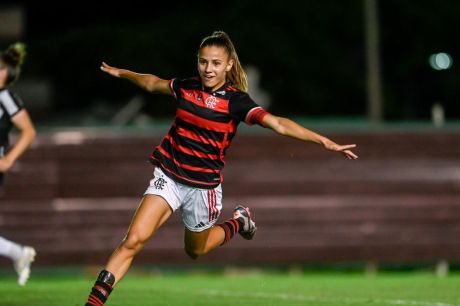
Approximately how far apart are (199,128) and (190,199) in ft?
2.24

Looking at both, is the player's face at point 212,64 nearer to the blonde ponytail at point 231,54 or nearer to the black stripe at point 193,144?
the blonde ponytail at point 231,54

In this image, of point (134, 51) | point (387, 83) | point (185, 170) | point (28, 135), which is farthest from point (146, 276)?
point (387, 83)

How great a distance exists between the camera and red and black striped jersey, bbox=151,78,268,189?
9.34 m

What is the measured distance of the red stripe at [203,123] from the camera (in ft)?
30.8

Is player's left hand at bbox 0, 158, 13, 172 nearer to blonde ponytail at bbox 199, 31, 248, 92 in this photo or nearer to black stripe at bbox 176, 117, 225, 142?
black stripe at bbox 176, 117, 225, 142

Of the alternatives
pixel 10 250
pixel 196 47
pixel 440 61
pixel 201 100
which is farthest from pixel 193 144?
pixel 440 61

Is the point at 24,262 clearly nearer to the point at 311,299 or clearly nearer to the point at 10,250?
the point at 10,250

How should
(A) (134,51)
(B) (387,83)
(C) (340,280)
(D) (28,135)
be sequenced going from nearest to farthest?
(D) (28,135) < (C) (340,280) < (A) (134,51) < (B) (387,83)

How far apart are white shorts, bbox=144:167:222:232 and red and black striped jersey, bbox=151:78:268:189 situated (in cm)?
7

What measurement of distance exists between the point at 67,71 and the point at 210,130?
38.1m

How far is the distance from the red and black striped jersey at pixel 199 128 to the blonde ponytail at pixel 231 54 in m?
0.14

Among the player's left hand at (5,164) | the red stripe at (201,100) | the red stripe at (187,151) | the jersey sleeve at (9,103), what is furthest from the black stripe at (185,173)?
the jersey sleeve at (9,103)

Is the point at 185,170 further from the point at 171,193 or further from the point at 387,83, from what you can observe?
the point at 387,83

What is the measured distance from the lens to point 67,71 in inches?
1844
